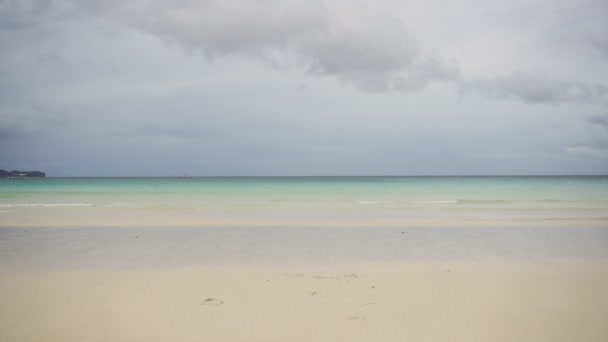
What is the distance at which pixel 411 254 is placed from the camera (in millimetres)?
8938

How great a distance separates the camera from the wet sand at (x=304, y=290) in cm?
464

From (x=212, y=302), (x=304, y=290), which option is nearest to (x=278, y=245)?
(x=304, y=290)

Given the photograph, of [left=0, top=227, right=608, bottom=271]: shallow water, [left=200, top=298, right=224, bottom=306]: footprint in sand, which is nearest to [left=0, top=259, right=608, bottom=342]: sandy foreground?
[left=200, top=298, right=224, bottom=306]: footprint in sand

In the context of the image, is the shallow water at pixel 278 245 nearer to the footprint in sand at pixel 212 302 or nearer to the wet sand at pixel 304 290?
the wet sand at pixel 304 290

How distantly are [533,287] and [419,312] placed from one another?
96.0 inches

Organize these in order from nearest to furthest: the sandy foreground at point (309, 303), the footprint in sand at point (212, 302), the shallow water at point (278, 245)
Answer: the sandy foreground at point (309, 303)
the footprint in sand at point (212, 302)
the shallow water at point (278, 245)

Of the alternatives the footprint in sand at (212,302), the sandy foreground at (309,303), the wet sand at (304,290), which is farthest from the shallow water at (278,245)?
the footprint in sand at (212,302)

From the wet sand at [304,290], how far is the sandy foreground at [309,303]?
24mm

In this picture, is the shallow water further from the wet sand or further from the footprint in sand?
the footprint in sand

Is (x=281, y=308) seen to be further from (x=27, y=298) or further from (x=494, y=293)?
(x=27, y=298)

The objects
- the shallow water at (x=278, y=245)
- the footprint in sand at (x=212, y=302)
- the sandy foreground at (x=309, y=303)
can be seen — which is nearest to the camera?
the sandy foreground at (x=309, y=303)

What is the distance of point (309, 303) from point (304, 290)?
59 cm

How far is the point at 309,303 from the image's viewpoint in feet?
18.0

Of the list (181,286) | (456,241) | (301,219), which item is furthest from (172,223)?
(456,241)
